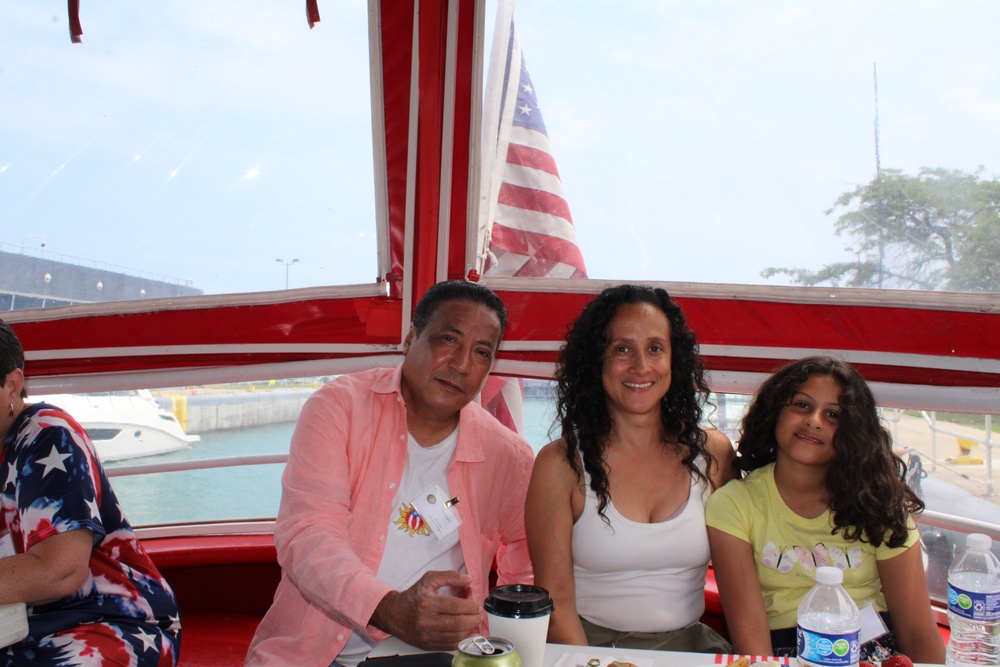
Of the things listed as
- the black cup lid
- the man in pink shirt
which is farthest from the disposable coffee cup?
the man in pink shirt

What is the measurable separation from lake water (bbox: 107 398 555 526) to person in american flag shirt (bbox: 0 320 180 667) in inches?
64.7

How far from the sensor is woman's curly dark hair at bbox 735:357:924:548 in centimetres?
183

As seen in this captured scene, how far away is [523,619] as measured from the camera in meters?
1.11

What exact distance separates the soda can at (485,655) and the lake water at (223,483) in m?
2.45

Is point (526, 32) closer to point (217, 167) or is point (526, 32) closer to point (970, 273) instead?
point (217, 167)

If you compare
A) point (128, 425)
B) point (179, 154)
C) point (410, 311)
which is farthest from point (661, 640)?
point (128, 425)

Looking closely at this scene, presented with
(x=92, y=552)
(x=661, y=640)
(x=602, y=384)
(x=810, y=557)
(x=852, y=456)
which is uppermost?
(x=602, y=384)

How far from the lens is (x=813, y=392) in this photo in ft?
6.51

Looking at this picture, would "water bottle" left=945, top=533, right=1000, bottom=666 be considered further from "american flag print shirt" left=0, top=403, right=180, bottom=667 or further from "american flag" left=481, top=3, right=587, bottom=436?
"american flag" left=481, top=3, right=587, bottom=436

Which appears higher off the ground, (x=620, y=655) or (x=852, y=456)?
(x=852, y=456)

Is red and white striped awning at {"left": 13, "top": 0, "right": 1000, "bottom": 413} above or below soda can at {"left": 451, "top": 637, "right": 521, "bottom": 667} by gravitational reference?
above

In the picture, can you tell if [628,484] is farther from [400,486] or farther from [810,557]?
[400,486]

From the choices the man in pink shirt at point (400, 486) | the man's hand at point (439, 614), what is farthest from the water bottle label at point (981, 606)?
the man in pink shirt at point (400, 486)

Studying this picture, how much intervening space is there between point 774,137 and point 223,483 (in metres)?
2.80
